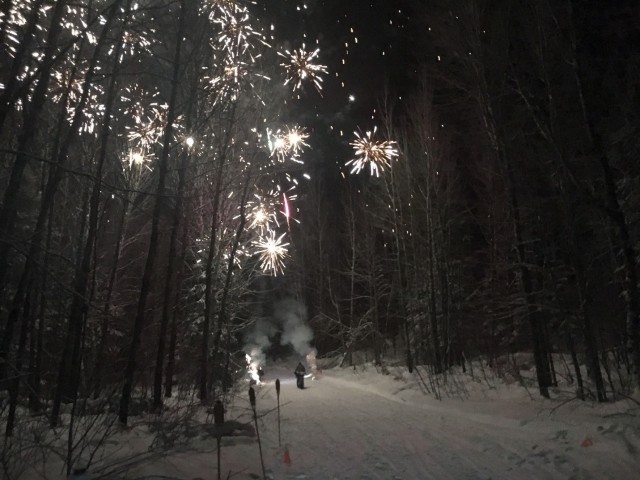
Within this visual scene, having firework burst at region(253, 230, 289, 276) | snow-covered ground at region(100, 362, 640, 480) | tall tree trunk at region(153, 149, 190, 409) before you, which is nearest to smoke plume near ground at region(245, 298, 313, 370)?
firework burst at region(253, 230, 289, 276)

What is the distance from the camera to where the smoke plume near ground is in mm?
52875

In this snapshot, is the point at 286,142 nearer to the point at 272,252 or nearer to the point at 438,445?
the point at 272,252

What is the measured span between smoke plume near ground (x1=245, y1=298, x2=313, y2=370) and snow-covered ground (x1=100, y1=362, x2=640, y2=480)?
131 feet

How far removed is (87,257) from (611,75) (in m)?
13.6

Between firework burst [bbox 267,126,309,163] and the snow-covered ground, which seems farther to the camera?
firework burst [bbox 267,126,309,163]

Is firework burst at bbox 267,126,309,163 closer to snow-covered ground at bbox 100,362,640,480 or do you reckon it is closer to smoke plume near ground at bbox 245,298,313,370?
snow-covered ground at bbox 100,362,640,480

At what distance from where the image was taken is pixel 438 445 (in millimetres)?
8820

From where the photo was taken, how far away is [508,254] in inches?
859

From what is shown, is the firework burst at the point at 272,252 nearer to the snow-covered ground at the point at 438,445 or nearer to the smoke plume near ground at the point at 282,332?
the snow-covered ground at the point at 438,445

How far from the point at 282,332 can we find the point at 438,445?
47436mm

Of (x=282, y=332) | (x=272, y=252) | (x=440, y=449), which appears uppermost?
(x=272, y=252)

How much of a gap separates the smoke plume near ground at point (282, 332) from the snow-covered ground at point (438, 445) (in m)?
39.9

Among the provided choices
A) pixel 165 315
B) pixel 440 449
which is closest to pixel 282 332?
pixel 165 315

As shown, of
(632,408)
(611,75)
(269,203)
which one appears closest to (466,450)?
(632,408)
